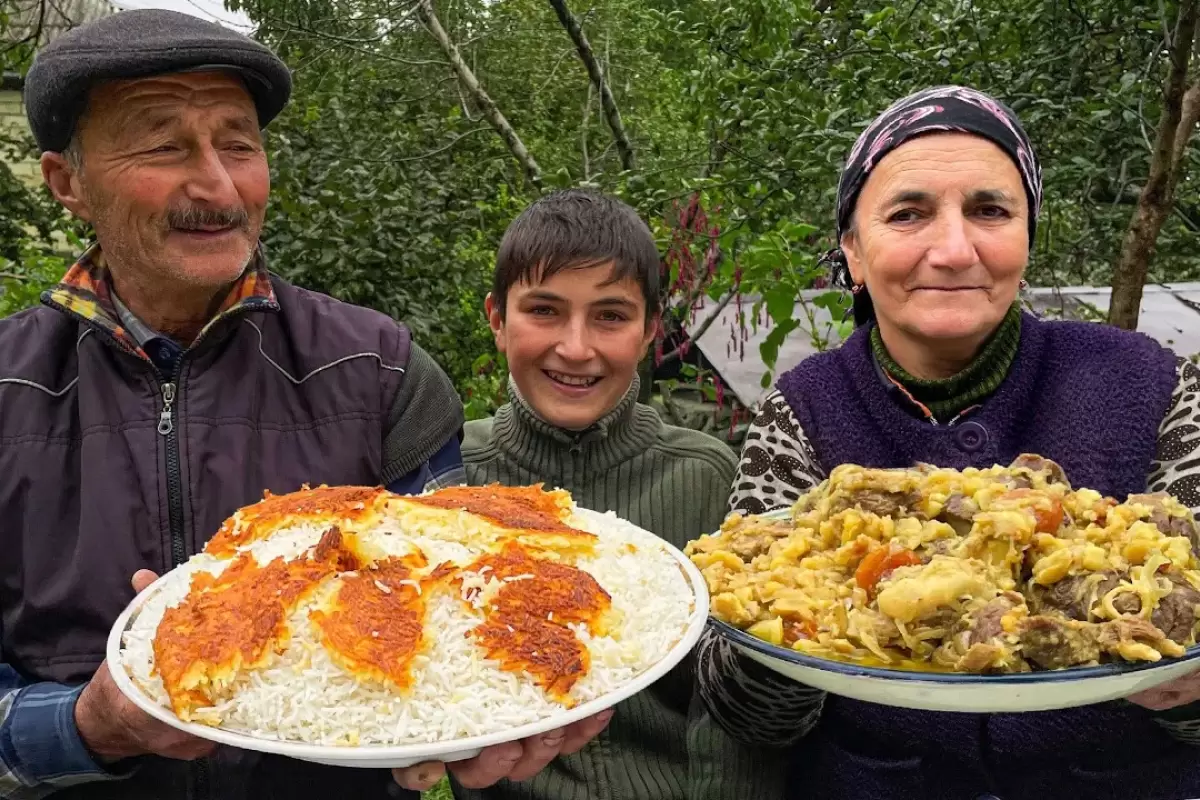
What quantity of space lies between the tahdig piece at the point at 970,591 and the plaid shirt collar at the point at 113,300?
1.15 m

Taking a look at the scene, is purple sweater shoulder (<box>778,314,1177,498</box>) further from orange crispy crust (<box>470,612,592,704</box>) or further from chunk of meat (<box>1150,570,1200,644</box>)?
orange crispy crust (<box>470,612,592,704</box>)

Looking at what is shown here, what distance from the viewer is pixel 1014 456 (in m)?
1.91

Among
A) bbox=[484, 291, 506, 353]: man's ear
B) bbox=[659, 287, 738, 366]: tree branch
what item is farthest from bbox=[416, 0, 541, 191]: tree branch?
bbox=[484, 291, 506, 353]: man's ear

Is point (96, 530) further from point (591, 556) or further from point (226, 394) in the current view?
point (591, 556)

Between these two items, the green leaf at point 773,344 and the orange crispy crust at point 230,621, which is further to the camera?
the green leaf at point 773,344

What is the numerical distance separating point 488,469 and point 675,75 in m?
3.77

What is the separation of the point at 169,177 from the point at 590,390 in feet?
3.52

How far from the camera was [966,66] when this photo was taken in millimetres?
3760

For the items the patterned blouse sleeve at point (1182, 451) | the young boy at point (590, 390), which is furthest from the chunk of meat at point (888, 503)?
the young boy at point (590, 390)

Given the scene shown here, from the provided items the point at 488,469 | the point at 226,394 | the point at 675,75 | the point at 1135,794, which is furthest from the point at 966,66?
the point at 226,394

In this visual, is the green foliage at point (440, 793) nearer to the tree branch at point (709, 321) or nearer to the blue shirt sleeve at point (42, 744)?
the tree branch at point (709, 321)

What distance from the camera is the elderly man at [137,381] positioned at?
186 cm

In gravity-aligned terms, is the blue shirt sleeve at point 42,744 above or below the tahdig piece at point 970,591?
below

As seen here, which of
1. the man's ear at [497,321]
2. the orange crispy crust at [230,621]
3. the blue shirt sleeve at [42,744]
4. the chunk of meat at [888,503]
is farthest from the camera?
the man's ear at [497,321]
